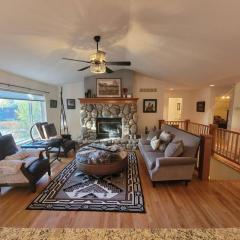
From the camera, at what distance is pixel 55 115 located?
22.2 feet

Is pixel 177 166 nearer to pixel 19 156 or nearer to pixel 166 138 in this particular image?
pixel 166 138

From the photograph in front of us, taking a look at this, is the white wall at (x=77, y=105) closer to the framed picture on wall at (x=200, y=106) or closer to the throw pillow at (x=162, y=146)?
the throw pillow at (x=162, y=146)

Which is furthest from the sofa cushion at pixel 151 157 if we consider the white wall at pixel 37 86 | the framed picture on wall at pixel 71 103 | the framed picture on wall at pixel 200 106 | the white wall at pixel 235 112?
the framed picture on wall at pixel 200 106

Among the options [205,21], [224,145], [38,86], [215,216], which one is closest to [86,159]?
[215,216]

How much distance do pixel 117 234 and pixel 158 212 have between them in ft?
2.37

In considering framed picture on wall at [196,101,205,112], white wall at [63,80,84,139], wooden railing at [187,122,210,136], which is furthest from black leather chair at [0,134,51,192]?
framed picture on wall at [196,101,205,112]

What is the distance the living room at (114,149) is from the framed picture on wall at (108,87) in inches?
58.0

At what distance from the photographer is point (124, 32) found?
131 inches

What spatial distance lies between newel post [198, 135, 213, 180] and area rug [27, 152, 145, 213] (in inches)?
52.6

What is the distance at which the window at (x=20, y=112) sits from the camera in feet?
14.0

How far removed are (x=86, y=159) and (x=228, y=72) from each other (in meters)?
→ 4.27

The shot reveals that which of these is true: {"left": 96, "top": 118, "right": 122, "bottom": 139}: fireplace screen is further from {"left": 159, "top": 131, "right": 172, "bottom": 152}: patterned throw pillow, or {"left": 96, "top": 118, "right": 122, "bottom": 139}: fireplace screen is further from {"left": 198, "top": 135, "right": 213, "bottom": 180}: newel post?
{"left": 198, "top": 135, "right": 213, "bottom": 180}: newel post

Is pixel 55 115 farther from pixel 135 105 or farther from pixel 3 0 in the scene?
pixel 3 0

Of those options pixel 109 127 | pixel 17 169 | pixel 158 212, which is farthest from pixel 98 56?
pixel 109 127
